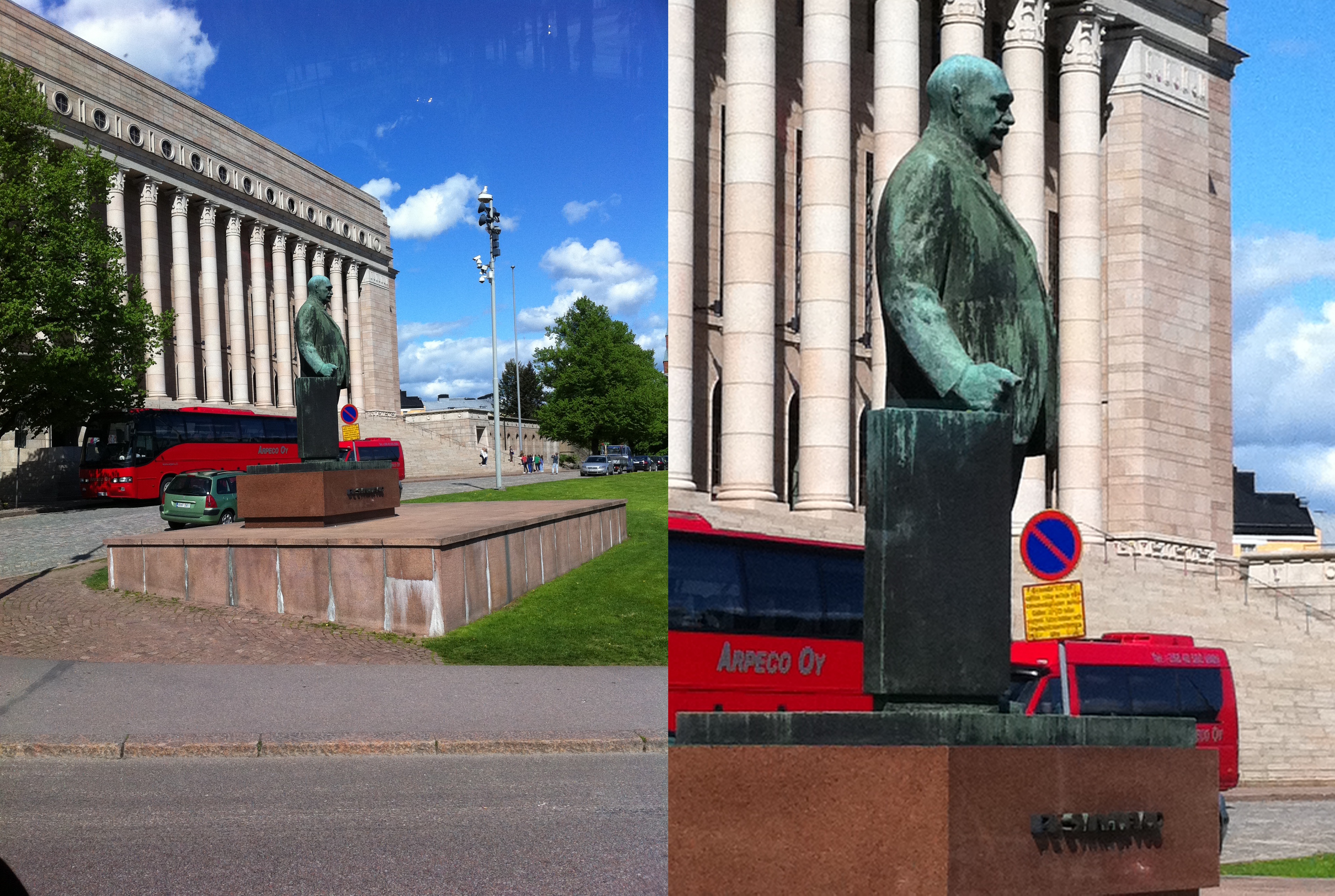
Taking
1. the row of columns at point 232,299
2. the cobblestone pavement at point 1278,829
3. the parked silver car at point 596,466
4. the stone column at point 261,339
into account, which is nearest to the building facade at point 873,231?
the cobblestone pavement at point 1278,829

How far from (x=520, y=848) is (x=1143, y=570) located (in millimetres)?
37608

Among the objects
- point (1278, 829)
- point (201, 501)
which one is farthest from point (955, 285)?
point (1278, 829)

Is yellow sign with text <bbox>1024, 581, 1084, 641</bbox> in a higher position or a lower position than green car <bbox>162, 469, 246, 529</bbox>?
lower

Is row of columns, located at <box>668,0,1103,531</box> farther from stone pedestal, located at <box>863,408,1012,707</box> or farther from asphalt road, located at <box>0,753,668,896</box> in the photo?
stone pedestal, located at <box>863,408,1012,707</box>

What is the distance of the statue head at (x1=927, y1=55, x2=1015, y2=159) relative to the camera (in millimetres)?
5754

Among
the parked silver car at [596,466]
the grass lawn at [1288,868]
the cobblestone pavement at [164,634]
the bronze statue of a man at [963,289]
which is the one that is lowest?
the grass lawn at [1288,868]

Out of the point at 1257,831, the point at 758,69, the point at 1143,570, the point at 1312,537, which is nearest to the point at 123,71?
the point at 1257,831

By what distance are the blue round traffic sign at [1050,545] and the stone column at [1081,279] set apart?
2989 cm

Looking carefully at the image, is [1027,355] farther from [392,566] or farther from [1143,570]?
[1143,570]

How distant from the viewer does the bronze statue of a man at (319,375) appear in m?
11.7

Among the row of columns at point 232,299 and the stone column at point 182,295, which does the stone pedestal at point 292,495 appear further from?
the stone column at point 182,295

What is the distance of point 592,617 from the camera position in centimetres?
1294

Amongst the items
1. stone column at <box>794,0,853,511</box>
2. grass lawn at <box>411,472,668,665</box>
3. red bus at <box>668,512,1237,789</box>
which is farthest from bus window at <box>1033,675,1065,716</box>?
stone column at <box>794,0,853,511</box>

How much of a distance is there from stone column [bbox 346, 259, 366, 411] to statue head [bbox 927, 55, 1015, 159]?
554cm
